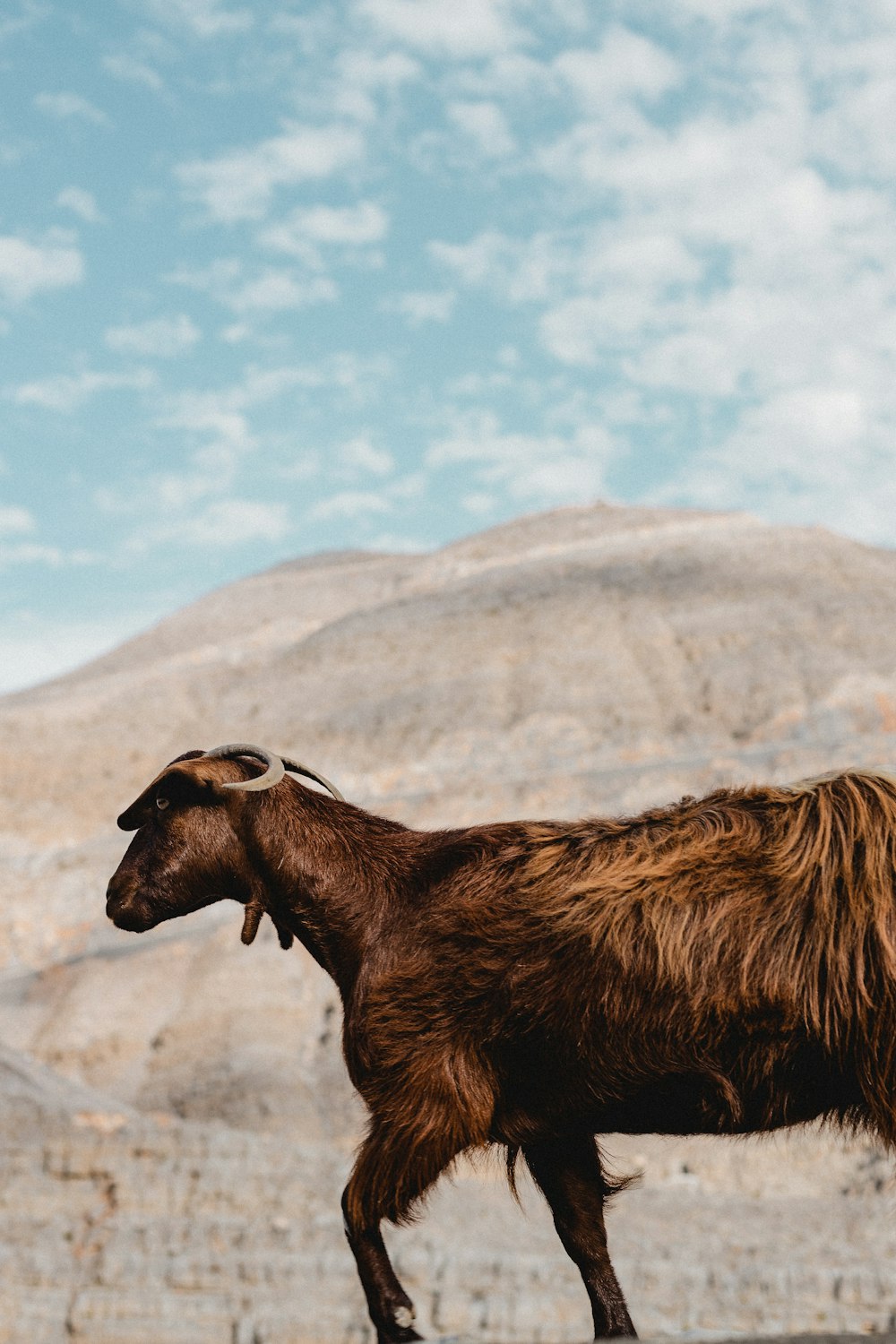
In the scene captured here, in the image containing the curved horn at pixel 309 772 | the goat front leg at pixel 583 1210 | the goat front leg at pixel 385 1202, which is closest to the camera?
the goat front leg at pixel 385 1202

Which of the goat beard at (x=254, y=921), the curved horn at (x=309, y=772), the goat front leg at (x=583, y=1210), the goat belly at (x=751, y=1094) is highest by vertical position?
the curved horn at (x=309, y=772)

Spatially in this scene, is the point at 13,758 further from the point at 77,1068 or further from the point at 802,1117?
the point at 802,1117

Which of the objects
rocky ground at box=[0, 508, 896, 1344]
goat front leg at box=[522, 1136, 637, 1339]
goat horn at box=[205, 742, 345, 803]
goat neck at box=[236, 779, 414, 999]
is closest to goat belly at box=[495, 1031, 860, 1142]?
goat front leg at box=[522, 1136, 637, 1339]

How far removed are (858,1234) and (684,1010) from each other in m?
21.5

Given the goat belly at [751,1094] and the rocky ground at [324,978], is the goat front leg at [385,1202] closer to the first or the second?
the goat belly at [751,1094]

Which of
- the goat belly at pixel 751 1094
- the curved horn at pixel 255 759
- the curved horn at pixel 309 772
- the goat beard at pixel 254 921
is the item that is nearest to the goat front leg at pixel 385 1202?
the goat belly at pixel 751 1094

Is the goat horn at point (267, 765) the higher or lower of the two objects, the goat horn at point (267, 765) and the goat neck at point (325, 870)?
the higher

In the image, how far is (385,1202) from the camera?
580cm

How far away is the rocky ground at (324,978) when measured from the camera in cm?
1909

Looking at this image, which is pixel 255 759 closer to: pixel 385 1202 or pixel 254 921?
pixel 254 921

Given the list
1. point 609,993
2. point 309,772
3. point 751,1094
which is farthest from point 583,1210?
point 309,772

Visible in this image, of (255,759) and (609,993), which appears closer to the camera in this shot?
(609,993)

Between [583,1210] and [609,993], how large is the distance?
3.80ft

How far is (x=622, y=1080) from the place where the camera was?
18.5 ft
